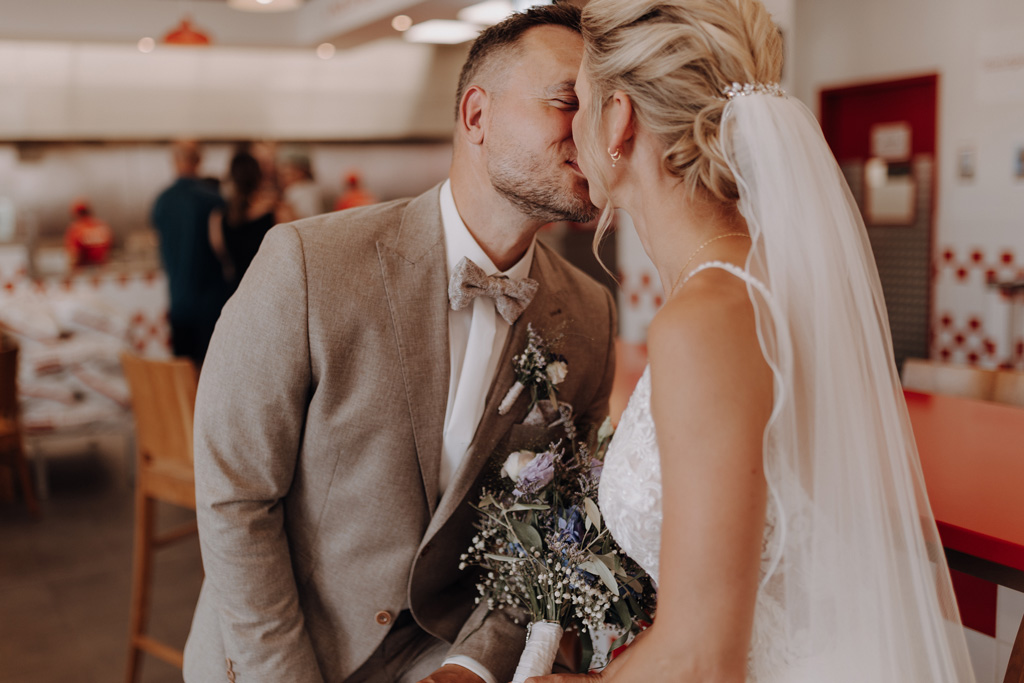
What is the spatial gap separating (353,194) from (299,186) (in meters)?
0.53

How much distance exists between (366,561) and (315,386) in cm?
35

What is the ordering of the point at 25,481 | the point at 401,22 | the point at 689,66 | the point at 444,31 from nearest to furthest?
the point at 689,66 < the point at 25,481 < the point at 401,22 < the point at 444,31

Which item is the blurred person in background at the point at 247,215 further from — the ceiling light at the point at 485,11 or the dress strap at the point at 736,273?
the dress strap at the point at 736,273

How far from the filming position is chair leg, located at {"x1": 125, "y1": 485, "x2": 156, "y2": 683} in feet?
9.02

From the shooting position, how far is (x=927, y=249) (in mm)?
5766

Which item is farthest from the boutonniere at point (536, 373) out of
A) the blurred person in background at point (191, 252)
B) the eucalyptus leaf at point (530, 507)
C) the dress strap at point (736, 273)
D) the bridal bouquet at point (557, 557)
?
the blurred person in background at point (191, 252)

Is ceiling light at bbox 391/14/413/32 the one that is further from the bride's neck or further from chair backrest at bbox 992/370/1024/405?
the bride's neck

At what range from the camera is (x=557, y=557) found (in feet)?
4.81

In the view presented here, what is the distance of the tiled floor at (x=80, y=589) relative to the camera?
3.03 metres

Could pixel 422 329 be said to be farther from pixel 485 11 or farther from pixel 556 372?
pixel 485 11

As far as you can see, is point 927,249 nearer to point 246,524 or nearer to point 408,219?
point 408,219

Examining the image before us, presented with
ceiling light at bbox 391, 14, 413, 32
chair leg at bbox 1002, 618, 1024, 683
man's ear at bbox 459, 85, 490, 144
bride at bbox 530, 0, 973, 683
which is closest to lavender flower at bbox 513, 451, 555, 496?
bride at bbox 530, 0, 973, 683

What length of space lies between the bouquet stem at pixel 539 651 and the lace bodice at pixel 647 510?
0.84 ft

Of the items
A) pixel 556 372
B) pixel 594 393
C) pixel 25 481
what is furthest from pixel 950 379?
pixel 25 481
